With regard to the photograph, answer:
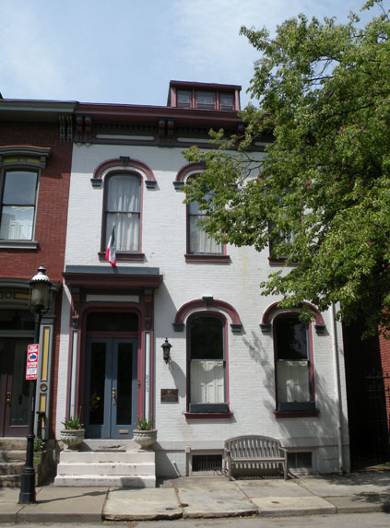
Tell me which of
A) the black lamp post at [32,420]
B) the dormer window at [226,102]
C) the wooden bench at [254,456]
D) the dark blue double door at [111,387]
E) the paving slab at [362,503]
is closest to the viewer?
the paving slab at [362,503]

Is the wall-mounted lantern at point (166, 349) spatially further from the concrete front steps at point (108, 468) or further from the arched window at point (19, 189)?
the arched window at point (19, 189)

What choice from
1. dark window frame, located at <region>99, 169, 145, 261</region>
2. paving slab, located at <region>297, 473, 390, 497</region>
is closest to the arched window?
dark window frame, located at <region>99, 169, 145, 261</region>

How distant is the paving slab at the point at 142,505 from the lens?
881 cm

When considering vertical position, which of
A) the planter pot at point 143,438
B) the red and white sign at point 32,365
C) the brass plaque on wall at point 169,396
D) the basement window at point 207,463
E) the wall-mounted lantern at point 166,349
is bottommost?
the basement window at point 207,463

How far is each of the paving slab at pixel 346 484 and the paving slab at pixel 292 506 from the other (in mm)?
674

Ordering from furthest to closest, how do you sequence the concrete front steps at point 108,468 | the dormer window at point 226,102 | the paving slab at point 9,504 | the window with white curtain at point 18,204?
the dormer window at point 226,102 < the window with white curtain at point 18,204 < the concrete front steps at point 108,468 < the paving slab at point 9,504

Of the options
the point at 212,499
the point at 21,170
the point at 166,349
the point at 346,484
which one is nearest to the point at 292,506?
the point at 212,499

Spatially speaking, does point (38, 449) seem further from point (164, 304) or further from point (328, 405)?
point (328, 405)

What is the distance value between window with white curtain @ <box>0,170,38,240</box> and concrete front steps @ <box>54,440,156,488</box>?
5.47m

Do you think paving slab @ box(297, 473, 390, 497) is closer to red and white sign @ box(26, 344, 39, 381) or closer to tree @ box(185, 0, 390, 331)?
tree @ box(185, 0, 390, 331)

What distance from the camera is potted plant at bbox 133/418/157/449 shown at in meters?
11.9

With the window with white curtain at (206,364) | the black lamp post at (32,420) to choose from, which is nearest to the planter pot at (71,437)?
the black lamp post at (32,420)

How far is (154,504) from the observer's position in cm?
955

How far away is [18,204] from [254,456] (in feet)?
27.8
